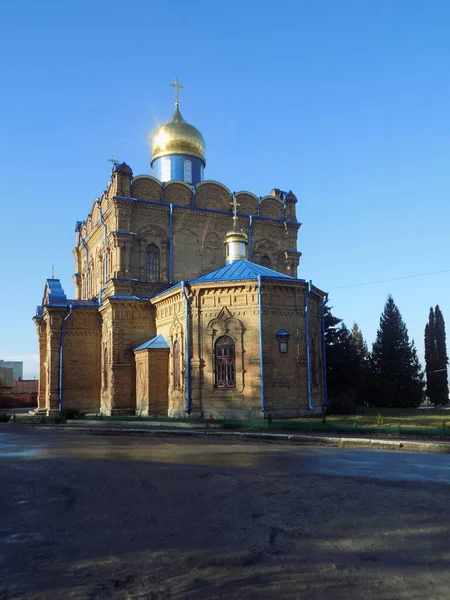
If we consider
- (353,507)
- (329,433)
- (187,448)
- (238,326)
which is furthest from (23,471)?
(238,326)

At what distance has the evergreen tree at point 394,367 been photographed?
112ft

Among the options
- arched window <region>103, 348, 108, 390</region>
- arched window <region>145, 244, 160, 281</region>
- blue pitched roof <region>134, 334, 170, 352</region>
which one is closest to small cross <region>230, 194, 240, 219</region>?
arched window <region>145, 244, 160, 281</region>

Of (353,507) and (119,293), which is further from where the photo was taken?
(119,293)

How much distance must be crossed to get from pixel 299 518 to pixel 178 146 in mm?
25748

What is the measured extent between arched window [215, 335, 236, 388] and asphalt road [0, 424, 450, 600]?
30.9 feet

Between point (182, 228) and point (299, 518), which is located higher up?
point (182, 228)

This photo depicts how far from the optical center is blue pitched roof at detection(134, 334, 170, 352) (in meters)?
22.8

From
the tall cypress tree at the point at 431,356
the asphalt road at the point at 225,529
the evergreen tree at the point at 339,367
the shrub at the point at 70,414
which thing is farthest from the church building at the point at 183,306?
the tall cypress tree at the point at 431,356

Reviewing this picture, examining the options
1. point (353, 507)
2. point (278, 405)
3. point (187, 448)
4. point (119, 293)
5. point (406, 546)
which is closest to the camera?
point (406, 546)

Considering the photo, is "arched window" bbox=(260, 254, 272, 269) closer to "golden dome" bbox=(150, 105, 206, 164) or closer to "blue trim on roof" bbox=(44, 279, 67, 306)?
"golden dome" bbox=(150, 105, 206, 164)

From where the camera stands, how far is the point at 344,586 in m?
4.15

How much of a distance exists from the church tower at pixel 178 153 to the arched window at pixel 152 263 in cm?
470

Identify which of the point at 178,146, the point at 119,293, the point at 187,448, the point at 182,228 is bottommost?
the point at 187,448

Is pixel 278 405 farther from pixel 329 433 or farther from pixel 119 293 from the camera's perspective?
A: pixel 119 293
